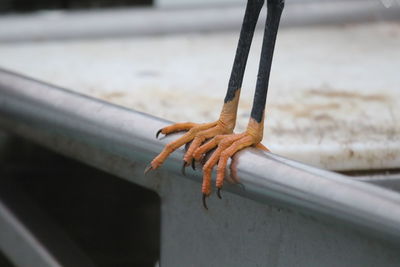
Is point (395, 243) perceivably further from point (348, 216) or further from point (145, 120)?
point (145, 120)

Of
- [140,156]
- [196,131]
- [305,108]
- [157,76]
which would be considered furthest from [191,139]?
[157,76]

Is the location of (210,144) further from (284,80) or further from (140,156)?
(284,80)

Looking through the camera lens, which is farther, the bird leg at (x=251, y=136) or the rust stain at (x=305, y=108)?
the rust stain at (x=305, y=108)

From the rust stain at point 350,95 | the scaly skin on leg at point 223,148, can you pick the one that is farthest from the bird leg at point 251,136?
the rust stain at point 350,95

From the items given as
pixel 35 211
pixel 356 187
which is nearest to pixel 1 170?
pixel 35 211

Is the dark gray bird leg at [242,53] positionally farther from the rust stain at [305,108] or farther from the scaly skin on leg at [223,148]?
the rust stain at [305,108]

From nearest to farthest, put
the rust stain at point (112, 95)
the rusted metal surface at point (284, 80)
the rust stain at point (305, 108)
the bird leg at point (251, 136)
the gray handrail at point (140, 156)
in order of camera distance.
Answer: the gray handrail at point (140, 156) < the bird leg at point (251, 136) < the rusted metal surface at point (284, 80) < the rust stain at point (305, 108) < the rust stain at point (112, 95)
